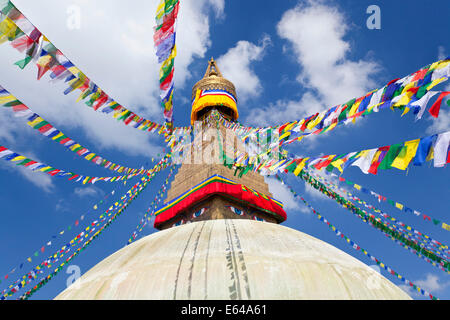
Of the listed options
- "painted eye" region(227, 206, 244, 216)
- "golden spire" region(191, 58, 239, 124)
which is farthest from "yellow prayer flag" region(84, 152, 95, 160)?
"golden spire" region(191, 58, 239, 124)

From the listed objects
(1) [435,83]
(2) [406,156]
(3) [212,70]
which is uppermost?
(3) [212,70]

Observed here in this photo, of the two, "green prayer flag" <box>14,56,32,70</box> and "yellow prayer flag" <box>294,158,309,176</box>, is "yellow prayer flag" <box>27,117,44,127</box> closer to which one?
"green prayer flag" <box>14,56,32,70</box>

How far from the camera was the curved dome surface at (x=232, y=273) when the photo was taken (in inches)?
110

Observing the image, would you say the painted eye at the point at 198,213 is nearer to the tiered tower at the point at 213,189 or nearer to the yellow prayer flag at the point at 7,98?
the tiered tower at the point at 213,189

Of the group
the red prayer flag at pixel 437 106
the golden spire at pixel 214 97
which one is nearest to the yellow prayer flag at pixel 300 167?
the red prayer flag at pixel 437 106

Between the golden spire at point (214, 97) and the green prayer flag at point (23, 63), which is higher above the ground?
the golden spire at point (214, 97)

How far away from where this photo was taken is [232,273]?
9.77ft

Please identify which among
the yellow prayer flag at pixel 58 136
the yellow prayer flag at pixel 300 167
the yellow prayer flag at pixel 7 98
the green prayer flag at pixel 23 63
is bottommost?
the yellow prayer flag at pixel 300 167

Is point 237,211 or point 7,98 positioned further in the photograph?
point 237,211

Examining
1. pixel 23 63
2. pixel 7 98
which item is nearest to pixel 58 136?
pixel 7 98

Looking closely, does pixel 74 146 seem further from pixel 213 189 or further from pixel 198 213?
pixel 198 213

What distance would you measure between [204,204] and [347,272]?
466cm

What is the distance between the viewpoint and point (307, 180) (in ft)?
22.5

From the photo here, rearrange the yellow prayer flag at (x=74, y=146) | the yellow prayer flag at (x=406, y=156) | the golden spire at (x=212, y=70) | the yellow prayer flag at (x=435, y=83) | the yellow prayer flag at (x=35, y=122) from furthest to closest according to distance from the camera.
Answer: the golden spire at (x=212, y=70)
the yellow prayer flag at (x=74, y=146)
the yellow prayer flag at (x=35, y=122)
the yellow prayer flag at (x=435, y=83)
the yellow prayer flag at (x=406, y=156)
